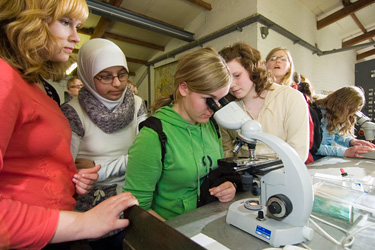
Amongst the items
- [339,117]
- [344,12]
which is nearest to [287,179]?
[339,117]

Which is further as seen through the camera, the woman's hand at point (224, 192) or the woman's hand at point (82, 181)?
the woman's hand at point (224, 192)

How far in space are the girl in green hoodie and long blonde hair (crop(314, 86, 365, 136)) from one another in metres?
1.58

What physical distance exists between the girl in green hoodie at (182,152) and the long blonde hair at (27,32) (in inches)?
18.1

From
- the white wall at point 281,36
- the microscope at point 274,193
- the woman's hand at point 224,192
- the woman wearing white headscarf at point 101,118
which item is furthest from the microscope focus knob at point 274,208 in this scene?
the white wall at point 281,36

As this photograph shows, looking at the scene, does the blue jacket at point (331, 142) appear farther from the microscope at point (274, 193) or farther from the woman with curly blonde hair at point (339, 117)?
the microscope at point (274, 193)

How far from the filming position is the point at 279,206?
2.12 feet

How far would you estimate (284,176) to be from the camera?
2.18 ft

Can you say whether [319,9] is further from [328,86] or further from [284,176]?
[284,176]

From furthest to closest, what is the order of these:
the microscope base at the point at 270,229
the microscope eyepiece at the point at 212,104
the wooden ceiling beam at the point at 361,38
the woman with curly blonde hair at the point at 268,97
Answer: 1. the wooden ceiling beam at the point at 361,38
2. the woman with curly blonde hair at the point at 268,97
3. the microscope eyepiece at the point at 212,104
4. the microscope base at the point at 270,229

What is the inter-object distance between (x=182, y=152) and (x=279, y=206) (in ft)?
1.50

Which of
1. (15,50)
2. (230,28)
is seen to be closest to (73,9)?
(15,50)

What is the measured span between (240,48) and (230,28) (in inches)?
101

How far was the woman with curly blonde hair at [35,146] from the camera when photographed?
46 centimetres

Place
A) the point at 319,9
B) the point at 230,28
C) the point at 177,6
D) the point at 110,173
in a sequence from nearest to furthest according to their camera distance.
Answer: the point at 110,173
the point at 230,28
the point at 177,6
the point at 319,9
